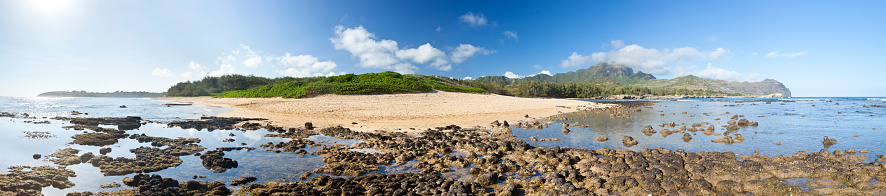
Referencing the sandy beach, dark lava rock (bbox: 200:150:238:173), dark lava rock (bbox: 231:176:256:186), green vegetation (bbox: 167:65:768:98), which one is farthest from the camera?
green vegetation (bbox: 167:65:768:98)

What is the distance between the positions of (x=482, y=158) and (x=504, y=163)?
703 millimetres

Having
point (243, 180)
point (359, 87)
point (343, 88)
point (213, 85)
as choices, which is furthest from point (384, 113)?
point (213, 85)

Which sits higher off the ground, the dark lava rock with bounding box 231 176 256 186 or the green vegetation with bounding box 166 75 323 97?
the green vegetation with bounding box 166 75 323 97

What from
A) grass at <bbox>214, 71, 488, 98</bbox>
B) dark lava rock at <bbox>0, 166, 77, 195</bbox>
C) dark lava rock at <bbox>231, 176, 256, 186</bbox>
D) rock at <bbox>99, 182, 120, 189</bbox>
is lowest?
dark lava rock at <bbox>231, 176, 256, 186</bbox>

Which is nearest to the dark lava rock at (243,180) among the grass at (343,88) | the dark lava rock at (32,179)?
the dark lava rock at (32,179)

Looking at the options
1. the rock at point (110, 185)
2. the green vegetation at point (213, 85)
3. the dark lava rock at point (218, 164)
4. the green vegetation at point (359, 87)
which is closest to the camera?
the rock at point (110, 185)

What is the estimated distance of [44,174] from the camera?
6.54 metres

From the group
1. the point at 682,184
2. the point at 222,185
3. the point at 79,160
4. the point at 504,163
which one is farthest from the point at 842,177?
A: the point at 79,160

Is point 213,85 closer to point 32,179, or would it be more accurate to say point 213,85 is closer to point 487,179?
point 32,179

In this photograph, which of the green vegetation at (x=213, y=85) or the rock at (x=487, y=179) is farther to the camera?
the green vegetation at (x=213, y=85)

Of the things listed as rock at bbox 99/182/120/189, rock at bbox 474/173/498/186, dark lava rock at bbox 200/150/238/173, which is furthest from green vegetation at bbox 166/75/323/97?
rock at bbox 474/173/498/186

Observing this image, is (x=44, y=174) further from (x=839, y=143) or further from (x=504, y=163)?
(x=839, y=143)

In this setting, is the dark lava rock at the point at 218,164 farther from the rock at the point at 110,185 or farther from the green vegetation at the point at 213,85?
the green vegetation at the point at 213,85

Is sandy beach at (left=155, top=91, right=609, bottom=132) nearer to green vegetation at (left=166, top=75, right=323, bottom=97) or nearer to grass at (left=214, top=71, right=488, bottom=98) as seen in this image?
grass at (left=214, top=71, right=488, bottom=98)
